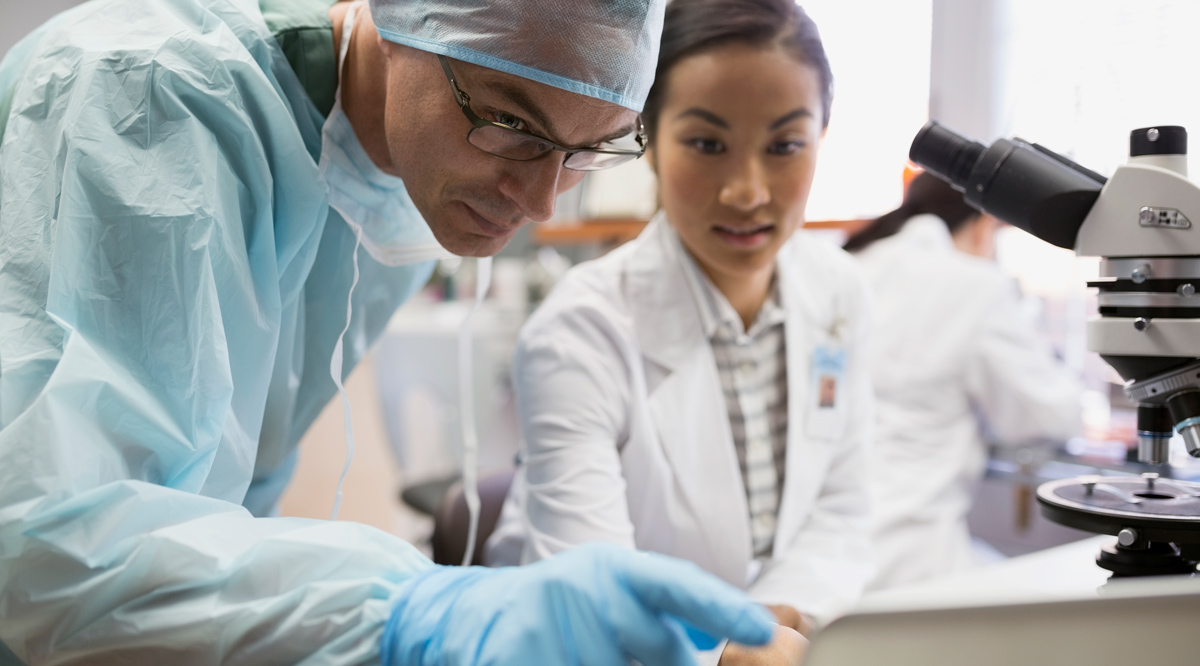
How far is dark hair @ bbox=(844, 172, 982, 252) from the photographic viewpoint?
96.3 inches

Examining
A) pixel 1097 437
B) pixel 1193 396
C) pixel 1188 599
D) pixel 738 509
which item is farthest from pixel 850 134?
pixel 1188 599

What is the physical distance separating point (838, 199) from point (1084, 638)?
230cm

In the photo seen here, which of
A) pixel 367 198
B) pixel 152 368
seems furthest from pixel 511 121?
pixel 152 368

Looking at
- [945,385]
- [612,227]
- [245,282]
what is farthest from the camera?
[612,227]

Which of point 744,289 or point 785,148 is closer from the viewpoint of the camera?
point 785,148

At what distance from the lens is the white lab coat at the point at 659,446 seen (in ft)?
3.54

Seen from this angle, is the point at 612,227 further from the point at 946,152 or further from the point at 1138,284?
the point at 1138,284

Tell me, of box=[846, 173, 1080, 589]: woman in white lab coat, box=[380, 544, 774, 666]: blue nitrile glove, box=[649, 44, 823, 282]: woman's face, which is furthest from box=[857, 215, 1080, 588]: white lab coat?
box=[380, 544, 774, 666]: blue nitrile glove

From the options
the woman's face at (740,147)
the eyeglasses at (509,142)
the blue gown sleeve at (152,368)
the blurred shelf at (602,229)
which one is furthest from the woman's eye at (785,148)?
the blurred shelf at (602,229)

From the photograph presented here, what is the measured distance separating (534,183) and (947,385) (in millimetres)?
1683

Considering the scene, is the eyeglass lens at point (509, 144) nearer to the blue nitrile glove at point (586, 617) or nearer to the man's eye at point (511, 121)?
the man's eye at point (511, 121)

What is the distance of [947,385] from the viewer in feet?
7.17

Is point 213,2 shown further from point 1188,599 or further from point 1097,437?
point 1097,437

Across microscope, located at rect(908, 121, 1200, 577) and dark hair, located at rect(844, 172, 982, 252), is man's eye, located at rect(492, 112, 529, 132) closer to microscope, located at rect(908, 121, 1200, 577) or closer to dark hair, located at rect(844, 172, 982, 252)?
microscope, located at rect(908, 121, 1200, 577)
